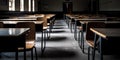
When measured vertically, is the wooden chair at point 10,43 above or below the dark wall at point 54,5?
below

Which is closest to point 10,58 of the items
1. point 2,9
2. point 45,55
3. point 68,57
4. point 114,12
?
point 45,55

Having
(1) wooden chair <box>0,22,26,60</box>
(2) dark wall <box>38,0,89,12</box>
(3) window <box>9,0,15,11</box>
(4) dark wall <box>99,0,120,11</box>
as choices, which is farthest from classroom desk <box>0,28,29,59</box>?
(2) dark wall <box>38,0,89,12</box>

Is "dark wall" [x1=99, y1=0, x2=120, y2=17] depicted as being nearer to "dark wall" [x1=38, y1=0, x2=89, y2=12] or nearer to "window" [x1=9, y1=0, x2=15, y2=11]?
"dark wall" [x1=38, y1=0, x2=89, y2=12]

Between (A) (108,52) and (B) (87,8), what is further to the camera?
(B) (87,8)

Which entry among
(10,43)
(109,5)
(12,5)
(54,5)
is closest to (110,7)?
(109,5)

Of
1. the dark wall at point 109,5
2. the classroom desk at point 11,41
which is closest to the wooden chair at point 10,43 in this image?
the classroom desk at point 11,41

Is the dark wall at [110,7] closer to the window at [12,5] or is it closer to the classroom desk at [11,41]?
the window at [12,5]

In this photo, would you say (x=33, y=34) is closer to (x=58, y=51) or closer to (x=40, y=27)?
(x=40, y=27)

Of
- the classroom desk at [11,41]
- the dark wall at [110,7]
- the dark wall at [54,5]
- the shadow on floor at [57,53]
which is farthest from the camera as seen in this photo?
the dark wall at [54,5]

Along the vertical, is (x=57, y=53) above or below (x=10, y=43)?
below

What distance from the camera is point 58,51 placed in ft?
18.0

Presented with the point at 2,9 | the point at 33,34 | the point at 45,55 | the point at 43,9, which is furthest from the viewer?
the point at 43,9

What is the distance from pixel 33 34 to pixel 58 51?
1.52 meters

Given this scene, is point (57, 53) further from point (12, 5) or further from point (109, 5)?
point (109, 5)
